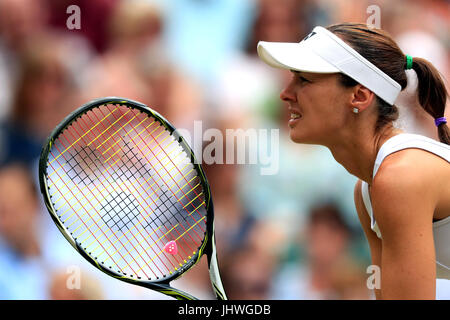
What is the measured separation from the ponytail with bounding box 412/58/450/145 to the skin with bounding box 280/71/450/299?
161 mm

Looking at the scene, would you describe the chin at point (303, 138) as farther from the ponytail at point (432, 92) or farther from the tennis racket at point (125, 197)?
the tennis racket at point (125, 197)

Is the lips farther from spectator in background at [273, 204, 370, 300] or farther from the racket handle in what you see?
spectator in background at [273, 204, 370, 300]

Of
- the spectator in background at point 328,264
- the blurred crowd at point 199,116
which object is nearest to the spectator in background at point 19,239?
the blurred crowd at point 199,116

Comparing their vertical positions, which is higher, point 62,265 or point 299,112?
point 299,112

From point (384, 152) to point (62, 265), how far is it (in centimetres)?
141

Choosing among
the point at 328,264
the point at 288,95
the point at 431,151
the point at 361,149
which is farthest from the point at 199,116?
the point at 431,151

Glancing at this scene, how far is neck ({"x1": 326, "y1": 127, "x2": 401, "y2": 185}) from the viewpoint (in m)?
1.49

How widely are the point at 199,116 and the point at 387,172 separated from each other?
1289 mm

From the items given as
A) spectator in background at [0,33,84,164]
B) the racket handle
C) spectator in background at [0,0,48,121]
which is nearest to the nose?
the racket handle

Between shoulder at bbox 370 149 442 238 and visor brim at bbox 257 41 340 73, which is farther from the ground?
visor brim at bbox 257 41 340 73

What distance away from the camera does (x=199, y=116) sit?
252cm

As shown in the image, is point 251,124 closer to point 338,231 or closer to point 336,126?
point 338,231

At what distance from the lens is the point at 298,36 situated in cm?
266
